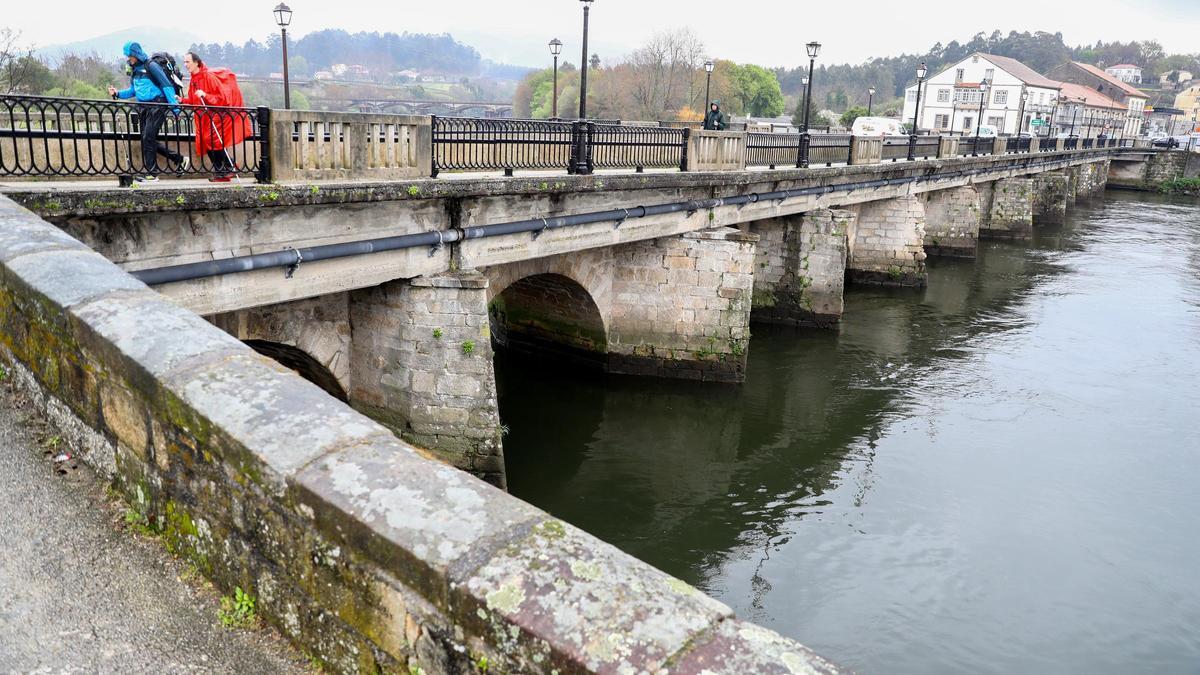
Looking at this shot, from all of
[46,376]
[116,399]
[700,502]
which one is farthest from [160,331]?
[700,502]

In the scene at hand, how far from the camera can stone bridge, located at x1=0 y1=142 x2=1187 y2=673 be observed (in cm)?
240

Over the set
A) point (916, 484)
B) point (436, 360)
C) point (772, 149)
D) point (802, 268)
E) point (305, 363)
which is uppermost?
point (772, 149)

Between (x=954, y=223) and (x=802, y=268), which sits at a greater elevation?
(x=954, y=223)

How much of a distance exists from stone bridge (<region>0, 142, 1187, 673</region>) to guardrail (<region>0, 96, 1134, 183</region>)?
0.98ft

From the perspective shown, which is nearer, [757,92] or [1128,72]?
[757,92]

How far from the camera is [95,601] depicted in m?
2.93

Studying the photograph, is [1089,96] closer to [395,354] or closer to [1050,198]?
[1050,198]

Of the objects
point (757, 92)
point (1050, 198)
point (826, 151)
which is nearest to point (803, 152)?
point (826, 151)

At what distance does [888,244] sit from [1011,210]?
1542 centimetres

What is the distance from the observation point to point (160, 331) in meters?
3.38

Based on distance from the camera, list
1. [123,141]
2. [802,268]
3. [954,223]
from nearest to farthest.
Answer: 1. [123,141]
2. [802,268]
3. [954,223]

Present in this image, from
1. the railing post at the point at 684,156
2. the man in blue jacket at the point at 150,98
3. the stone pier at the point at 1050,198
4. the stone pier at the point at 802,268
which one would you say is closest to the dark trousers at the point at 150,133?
the man in blue jacket at the point at 150,98

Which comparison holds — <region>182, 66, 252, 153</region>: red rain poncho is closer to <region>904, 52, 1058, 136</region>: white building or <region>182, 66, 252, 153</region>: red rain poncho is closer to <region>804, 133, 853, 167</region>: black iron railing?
<region>804, 133, 853, 167</region>: black iron railing

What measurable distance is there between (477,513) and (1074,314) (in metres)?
23.6
